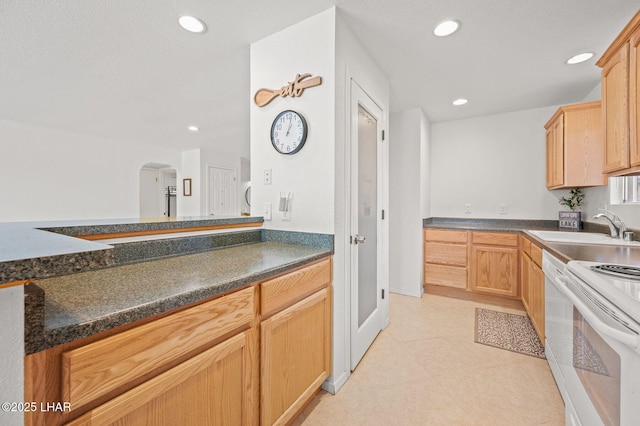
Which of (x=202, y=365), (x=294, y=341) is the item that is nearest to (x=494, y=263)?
(x=294, y=341)

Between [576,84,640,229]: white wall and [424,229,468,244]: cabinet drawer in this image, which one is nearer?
[576,84,640,229]: white wall

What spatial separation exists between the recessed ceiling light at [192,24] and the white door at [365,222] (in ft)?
3.62

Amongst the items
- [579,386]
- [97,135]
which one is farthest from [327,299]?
[97,135]

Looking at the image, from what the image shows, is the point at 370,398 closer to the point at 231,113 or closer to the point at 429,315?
the point at 429,315

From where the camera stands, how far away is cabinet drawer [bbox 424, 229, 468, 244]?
3299 mm

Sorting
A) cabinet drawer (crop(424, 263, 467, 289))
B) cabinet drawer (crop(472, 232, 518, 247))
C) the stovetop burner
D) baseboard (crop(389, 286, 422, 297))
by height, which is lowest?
baseboard (crop(389, 286, 422, 297))

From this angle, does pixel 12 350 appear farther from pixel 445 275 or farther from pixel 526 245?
pixel 445 275

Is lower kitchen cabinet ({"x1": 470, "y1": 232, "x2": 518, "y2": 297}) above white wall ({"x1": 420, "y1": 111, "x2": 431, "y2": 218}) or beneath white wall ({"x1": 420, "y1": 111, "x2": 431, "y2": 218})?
beneath

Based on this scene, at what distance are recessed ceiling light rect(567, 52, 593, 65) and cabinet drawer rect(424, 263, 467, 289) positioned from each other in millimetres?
2217

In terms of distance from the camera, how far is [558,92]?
293 centimetres

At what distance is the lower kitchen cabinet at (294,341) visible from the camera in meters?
1.18

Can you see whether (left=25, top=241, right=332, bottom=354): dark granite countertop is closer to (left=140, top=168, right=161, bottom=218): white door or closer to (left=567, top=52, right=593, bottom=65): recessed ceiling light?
(left=567, top=52, right=593, bottom=65): recessed ceiling light

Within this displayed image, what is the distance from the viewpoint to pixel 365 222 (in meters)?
2.18

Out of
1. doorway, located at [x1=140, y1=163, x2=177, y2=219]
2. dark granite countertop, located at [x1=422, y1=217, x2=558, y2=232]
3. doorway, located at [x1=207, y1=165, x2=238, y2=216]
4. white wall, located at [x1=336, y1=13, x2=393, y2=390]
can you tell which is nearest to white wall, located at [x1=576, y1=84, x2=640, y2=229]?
dark granite countertop, located at [x1=422, y1=217, x2=558, y2=232]
